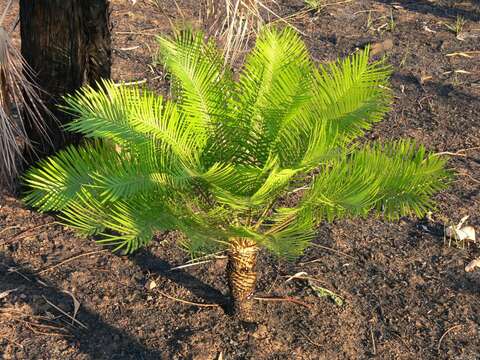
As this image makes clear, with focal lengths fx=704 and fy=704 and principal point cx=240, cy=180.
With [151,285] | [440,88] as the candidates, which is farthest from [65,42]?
[440,88]

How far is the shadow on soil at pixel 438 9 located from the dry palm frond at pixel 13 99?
11.8ft

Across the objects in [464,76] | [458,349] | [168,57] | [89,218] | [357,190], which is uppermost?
[168,57]

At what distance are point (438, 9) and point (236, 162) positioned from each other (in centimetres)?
384

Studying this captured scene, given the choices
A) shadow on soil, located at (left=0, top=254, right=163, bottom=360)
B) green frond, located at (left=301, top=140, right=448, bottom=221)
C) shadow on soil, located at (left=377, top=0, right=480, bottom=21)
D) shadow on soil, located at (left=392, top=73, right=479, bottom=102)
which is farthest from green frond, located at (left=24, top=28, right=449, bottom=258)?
shadow on soil, located at (left=377, top=0, right=480, bottom=21)

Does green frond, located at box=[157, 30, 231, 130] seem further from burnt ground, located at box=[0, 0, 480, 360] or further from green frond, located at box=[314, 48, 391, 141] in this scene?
burnt ground, located at box=[0, 0, 480, 360]

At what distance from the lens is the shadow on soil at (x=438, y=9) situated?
5.61 metres

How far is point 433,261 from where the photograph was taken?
321cm

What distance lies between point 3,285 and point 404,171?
175cm

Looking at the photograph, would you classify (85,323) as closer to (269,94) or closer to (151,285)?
(151,285)

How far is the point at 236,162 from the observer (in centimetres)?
250

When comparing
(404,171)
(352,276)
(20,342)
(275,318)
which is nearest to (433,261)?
(352,276)

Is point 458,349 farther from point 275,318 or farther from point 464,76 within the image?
point 464,76

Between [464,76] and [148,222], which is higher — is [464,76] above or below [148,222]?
Result: below

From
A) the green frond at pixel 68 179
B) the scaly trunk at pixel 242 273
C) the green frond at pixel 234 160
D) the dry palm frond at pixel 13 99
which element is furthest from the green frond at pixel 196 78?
the dry palm frond at pixel 13 99
